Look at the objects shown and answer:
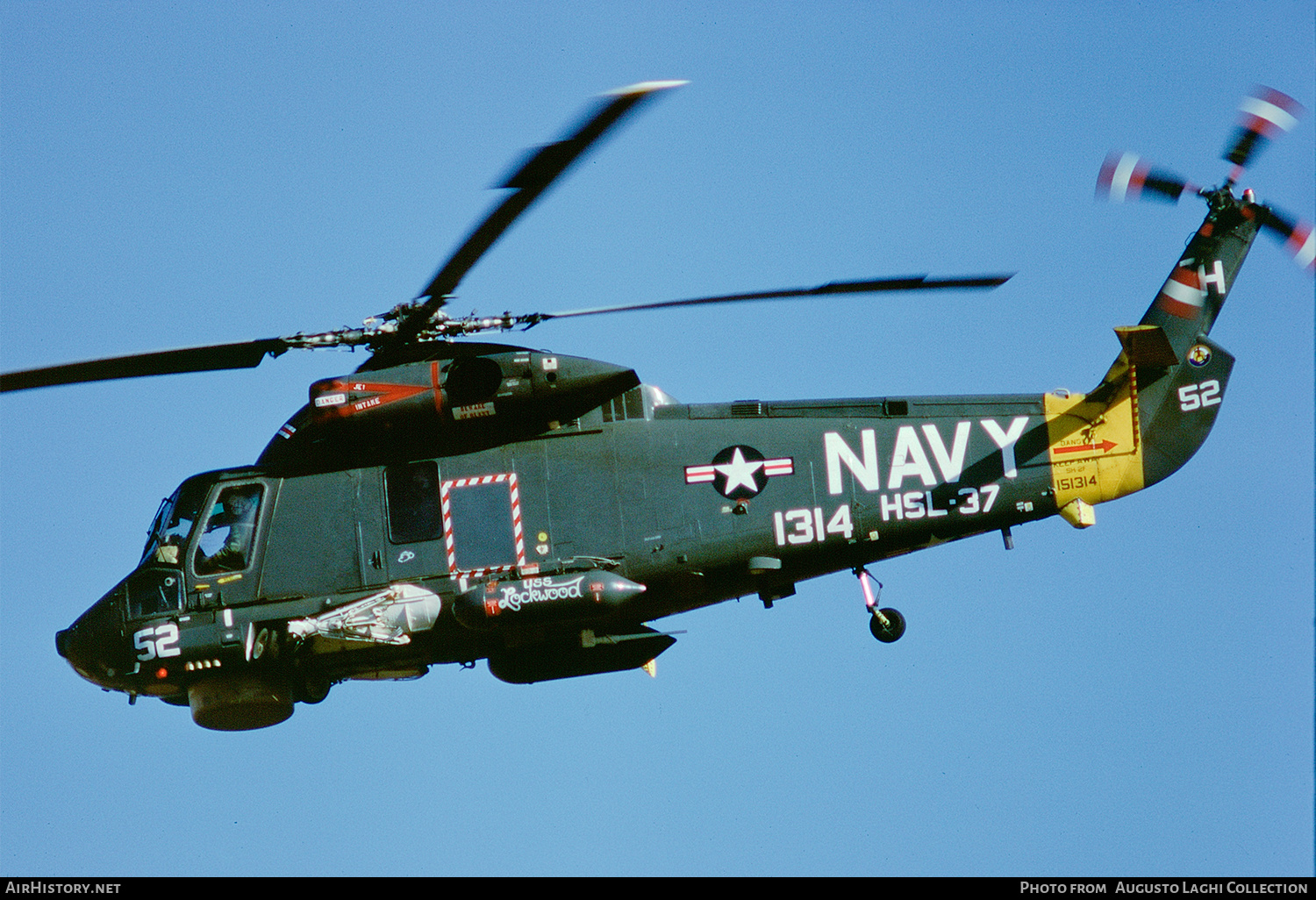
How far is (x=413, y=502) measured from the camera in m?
14.5

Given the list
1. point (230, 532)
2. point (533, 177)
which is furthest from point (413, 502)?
point (533, 177)

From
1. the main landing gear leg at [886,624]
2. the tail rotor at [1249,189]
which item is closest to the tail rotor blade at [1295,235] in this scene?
the tail rotor at [1249,189]

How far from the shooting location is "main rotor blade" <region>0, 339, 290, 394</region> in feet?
43.6

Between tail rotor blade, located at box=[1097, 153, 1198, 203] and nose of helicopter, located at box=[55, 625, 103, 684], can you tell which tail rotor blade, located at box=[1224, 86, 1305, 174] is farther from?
nose of helicopter, located at box=[55, 625, 103, 684]

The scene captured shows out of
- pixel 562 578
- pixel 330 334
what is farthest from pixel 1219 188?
pixel 330 334

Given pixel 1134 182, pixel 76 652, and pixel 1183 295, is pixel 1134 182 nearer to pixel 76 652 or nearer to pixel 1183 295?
pixel 1183 295

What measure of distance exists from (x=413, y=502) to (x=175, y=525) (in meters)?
2.57

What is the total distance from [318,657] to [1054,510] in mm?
7519

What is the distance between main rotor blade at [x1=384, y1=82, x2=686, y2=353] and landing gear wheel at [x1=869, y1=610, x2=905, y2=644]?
17.4ft

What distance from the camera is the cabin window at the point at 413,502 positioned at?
1448 cm

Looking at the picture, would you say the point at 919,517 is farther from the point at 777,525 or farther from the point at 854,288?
the point at 854,288

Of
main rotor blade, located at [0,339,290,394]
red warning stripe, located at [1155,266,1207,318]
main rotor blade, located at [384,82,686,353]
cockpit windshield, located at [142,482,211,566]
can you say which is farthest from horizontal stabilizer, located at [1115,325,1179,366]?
cockpit windshield, located at [142,482,211,566]

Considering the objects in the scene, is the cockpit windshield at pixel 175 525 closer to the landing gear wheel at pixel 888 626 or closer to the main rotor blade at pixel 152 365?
the main rotor blade at pixel 152 365

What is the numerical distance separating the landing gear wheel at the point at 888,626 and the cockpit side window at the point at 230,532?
20.7 ft
